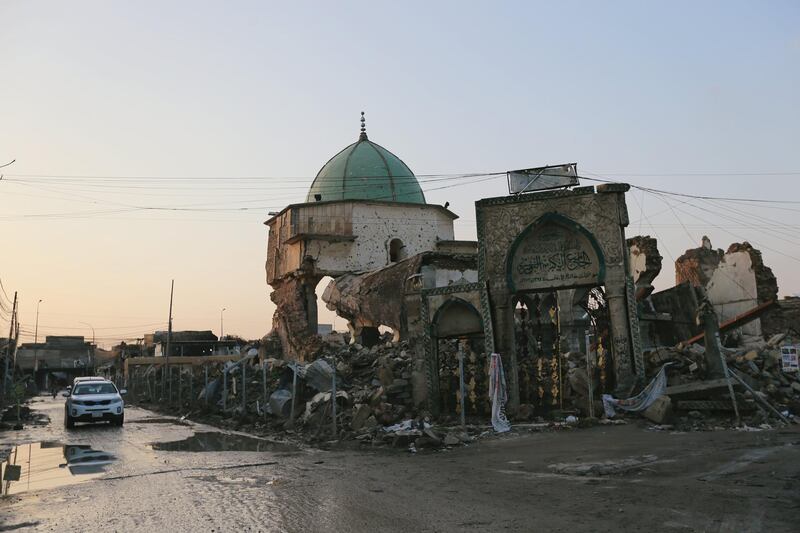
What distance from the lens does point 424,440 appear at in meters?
A: 12.6

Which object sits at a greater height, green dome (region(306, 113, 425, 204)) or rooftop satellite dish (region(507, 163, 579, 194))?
green dome (region(306, 113, 425, 204))

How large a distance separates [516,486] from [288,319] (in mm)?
28354

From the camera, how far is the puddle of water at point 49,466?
9406 millimetres

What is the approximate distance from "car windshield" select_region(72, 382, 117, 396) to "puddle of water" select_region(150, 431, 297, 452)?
6.10 meters

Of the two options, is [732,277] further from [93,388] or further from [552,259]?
[93,388]

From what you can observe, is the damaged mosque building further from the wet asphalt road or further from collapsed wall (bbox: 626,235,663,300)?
the wet asphalt road

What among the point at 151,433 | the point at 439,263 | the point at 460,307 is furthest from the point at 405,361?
the point at 151,433

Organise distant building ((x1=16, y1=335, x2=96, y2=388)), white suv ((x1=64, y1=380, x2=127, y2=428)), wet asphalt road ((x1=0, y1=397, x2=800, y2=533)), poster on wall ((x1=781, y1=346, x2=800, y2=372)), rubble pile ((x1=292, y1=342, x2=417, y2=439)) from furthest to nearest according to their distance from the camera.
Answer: distant building ((x1=16, y1=335, x2=96, y2=388))
white suv ((x1=64, y1=380, x2=127, y2=428))
rubble pile ((x1=292, y1=342, x2=417, y2=439))
poster on wall ((x1=781, y1=346, x2=800, y2=372))
wet asphalt road ((x1=0, y1=397, x2=800, y2=533))

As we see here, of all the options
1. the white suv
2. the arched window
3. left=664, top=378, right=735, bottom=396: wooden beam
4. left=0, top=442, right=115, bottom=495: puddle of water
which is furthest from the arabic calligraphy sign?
the arched window

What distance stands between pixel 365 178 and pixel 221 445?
945 inches

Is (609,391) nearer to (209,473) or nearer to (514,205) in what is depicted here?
(514,205)

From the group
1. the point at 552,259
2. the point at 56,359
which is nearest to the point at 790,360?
the point at 552,259

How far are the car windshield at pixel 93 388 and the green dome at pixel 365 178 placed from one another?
1736 centimetres

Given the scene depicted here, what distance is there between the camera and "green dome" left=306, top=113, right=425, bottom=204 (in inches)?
1432
